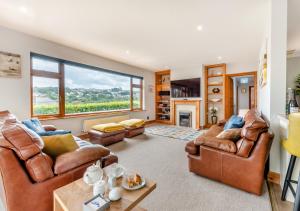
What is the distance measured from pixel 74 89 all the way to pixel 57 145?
312 cm

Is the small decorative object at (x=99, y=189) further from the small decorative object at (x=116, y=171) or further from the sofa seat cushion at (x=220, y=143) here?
the sofa seat cushion at (x=220, y=143)

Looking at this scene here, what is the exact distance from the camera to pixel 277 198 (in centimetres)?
176

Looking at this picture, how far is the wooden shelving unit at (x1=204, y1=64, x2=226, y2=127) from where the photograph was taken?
5.75 m

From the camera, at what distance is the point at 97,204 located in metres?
0.94

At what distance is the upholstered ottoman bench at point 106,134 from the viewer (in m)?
3.68

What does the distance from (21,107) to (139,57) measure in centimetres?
341

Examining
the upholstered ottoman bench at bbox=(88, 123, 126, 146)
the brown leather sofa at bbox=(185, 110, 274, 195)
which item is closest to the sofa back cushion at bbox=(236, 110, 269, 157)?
the brown leather sofa at bbox=(185, 110, 274, 195)

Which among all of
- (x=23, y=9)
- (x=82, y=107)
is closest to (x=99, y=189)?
(x=23, y=9)

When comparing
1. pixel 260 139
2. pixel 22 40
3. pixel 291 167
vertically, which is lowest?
pixel 291 167

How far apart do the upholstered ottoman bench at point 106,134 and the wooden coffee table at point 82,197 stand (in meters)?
2.49

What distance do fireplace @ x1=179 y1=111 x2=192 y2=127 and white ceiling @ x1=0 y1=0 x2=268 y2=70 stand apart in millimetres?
2728

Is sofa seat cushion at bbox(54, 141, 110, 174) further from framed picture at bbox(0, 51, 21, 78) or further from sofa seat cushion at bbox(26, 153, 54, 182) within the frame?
framed picture at bbox(0, 51, 21, 78)

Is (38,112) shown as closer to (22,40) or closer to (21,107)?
(21,107)

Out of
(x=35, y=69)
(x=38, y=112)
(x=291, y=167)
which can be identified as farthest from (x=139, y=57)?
(x=291, y=167)
